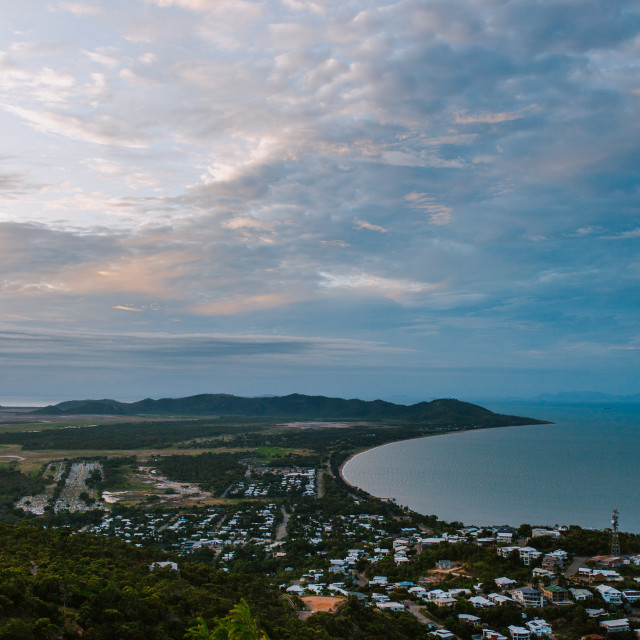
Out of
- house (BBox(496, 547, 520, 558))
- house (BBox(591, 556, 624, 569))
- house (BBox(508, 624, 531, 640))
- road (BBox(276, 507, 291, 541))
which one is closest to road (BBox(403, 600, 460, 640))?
house (BBox(508, 624, 531, 640))

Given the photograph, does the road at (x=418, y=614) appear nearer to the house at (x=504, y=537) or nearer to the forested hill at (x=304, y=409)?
the house at (x=504, y=537)

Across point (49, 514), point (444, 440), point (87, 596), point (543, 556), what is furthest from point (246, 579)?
point (444, 440)

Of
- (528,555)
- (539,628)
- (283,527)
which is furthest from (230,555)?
(539,628)

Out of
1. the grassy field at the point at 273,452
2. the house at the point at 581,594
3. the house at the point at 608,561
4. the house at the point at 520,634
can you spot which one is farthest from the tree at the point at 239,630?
the grassy field at the point at 273,452

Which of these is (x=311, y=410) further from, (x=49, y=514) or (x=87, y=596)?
(x=87, y=596)

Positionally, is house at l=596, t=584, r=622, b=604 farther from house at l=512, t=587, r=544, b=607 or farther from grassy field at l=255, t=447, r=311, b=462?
grassy field at l=255, t=447, r=311, b=462

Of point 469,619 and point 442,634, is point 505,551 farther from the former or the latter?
point 442,634
